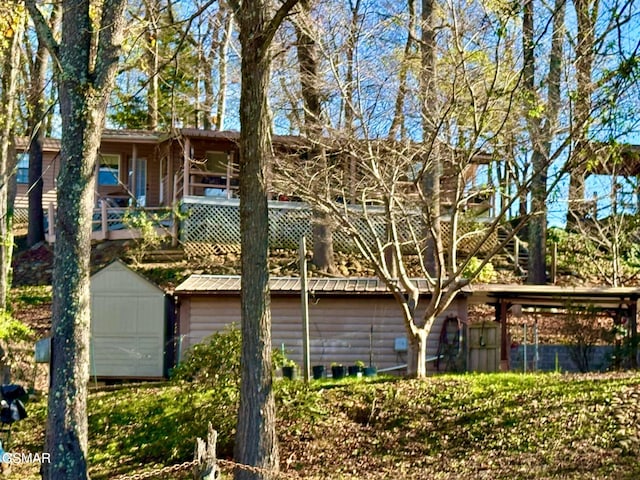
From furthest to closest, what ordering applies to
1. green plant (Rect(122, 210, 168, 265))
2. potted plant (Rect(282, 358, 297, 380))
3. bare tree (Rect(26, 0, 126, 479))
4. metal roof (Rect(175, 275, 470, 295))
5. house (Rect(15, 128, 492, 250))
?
Answer: 1. house (Rect(15, 128, 492, 250))
2. green plant (Rect(122, 210, 168, 265))
3. metal roof (Rect(175, 275, 470, 295))
4. potted plant (Rect(282, 358, 297, 380))
5. bare tree (Rect(26, 0, 126, 479))

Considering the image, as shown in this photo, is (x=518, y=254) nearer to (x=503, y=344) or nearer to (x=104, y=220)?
(x=503, y=344)

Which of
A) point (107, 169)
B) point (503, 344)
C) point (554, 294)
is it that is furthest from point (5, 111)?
point (107, 169)

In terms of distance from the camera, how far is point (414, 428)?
37.8ft

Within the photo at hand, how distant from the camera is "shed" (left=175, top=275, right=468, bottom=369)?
17.3 meters

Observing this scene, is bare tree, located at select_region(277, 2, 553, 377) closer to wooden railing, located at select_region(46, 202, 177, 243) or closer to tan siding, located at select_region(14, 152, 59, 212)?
wooden railing, located at select_region(46, 202, 177, 243)

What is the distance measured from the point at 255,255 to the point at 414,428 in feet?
12.5

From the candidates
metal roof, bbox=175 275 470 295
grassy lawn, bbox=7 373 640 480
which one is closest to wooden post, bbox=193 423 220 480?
grassy lawn, bbox=7 373 640 480

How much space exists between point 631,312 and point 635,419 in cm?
539

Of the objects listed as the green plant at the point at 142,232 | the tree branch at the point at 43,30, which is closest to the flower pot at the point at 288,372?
the tree branch at the point at 43,30

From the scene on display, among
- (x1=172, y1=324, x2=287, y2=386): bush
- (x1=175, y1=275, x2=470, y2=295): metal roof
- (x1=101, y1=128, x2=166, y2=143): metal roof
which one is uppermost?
(x1=101, y1=128, x2=166, y2=143): metal roof

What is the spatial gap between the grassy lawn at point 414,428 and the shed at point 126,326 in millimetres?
3356

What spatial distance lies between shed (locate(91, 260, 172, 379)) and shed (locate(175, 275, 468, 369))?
1.72 ft

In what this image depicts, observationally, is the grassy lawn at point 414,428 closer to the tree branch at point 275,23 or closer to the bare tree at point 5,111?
the bare tree at point 5,111

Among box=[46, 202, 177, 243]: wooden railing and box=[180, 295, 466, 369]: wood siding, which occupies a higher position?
box=[46, 202, 177, 243]: wooden railing
